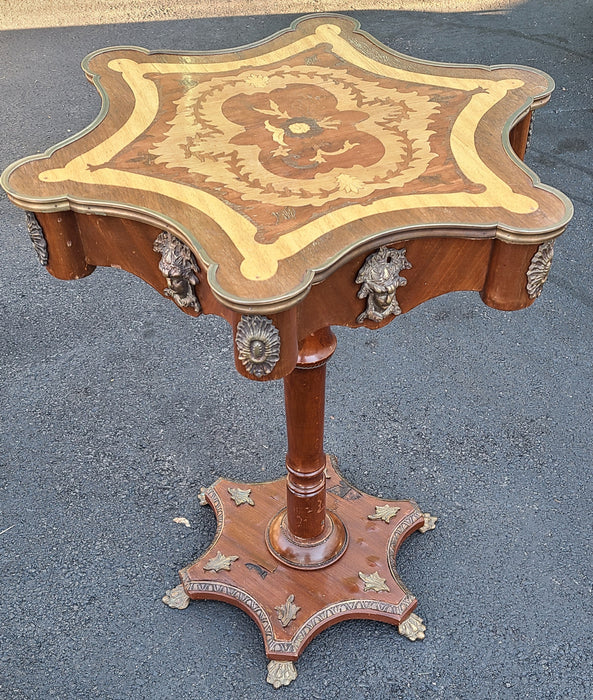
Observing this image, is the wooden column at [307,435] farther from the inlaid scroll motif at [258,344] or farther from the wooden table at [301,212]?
the inlaid scroll motif at [258,344]

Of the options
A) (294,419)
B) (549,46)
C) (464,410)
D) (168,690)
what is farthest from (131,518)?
(549,46)

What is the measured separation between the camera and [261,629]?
1.69 m

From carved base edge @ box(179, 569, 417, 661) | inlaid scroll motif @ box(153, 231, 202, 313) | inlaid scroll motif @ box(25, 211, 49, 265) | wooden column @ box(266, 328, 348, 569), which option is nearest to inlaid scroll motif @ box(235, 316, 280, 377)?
inlaid scroll motif @ box(153, 231, 202, 313)

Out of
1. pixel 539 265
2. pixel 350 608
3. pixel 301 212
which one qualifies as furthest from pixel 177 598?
pixel 539 265

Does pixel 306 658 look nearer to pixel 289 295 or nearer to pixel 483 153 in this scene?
pixel 289 295

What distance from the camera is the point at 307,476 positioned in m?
1.68

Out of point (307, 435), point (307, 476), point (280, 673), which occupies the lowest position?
point (280, 673)

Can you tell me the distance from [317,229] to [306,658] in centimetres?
103

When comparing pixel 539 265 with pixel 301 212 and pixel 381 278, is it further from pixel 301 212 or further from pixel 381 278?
pixel 301 212

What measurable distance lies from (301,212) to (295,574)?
0.96m

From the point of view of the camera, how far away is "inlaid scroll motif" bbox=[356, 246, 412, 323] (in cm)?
118

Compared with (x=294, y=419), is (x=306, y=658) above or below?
below

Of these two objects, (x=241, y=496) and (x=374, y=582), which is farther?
(x=241, y=496)

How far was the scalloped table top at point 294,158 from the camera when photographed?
3.81ft
